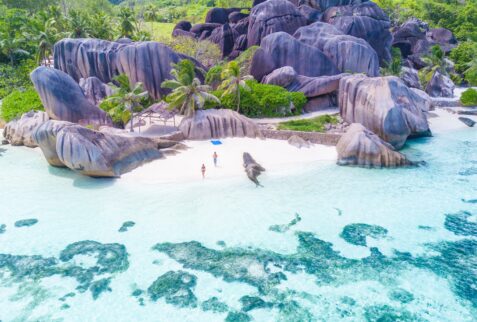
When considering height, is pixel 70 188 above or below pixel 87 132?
below

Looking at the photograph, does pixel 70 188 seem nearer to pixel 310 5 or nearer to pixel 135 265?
pixel 135 265

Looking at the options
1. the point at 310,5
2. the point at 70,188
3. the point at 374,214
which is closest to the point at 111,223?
the point at 70,188

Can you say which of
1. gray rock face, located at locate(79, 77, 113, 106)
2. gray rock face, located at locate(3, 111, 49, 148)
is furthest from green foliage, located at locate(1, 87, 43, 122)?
gray rock face, located at locate(79, 77, 113, 106)

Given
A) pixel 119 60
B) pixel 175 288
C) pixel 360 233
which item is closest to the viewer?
pixel 175 288

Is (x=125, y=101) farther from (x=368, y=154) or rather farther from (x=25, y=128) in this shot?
(x=368, y=154)

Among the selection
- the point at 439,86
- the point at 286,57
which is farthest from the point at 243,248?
the point at 439,86

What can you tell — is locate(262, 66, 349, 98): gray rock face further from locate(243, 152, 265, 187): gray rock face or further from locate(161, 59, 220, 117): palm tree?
locate(243, 152, 265, 187): gray rock face
